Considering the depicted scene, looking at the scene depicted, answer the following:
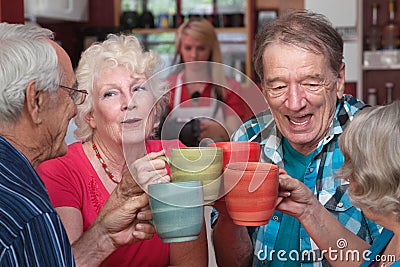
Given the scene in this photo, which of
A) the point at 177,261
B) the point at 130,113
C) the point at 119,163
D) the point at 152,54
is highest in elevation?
the point at 152,54

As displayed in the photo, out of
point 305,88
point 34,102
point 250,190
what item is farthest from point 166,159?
point 305,88

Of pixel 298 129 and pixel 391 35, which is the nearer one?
pixel 298 129

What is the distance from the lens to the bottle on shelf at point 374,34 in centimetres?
366

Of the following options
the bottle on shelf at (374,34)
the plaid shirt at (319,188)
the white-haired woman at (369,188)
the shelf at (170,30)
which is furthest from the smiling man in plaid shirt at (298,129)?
the shelf at (170,30)

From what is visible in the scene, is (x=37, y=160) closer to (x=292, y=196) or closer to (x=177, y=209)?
(x=177, y=209)

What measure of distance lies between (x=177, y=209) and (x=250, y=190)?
0.41ft

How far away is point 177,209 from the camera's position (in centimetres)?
Result: 95

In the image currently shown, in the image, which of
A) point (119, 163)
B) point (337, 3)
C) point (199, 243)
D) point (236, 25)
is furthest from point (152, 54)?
point (236, 25)

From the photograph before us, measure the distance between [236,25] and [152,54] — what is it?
3.07m

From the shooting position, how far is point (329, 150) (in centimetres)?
138

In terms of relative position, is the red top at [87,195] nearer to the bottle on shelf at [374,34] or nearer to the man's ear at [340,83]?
the man's ear at [340,83]

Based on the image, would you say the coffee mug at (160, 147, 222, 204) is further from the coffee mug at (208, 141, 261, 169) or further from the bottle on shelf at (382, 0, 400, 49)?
the bottle on shelf at (382, 0, 400, 49)

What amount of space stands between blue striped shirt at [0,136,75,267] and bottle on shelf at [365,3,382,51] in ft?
10.0

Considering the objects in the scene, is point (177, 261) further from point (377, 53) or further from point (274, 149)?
point (377, 53)
